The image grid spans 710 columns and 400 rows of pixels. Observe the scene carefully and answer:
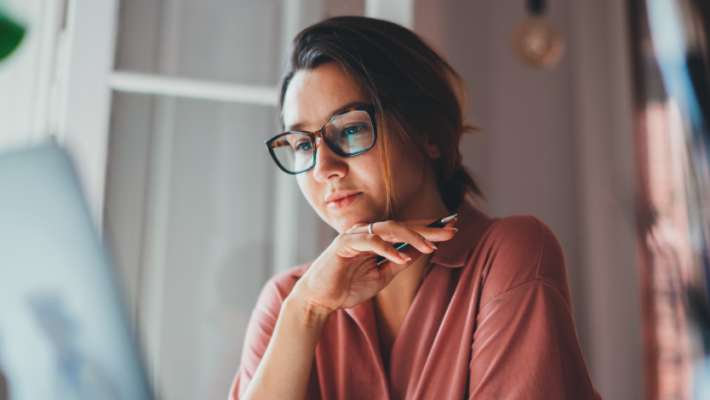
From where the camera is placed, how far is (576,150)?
7.84ft

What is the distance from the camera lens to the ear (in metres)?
0.99

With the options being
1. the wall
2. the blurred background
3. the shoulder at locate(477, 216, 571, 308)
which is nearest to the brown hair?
the shoulder at locate(477, 216, 571, 308)

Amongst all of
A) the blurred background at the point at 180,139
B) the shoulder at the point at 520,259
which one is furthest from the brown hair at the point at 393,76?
the blurred background at the point at 180,139

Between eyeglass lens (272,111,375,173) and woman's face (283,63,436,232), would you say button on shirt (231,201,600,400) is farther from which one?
eyeglass lens (272,111,375,173)

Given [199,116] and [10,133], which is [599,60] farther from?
[10,133]

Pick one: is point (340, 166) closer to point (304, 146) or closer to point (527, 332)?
point (304, 146)

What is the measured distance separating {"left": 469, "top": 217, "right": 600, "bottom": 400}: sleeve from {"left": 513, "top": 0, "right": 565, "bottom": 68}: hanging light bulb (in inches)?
58.0

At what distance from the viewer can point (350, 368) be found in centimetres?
93

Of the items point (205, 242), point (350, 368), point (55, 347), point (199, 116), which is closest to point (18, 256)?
point (55, 347)

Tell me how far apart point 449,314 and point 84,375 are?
957 mm

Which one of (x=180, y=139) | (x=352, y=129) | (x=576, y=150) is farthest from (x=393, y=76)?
(x=576, y=150)

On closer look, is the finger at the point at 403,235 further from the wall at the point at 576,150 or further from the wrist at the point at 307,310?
the wall at the point at 576,150

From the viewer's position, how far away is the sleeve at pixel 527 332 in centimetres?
71

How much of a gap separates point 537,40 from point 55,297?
80.8 inches
